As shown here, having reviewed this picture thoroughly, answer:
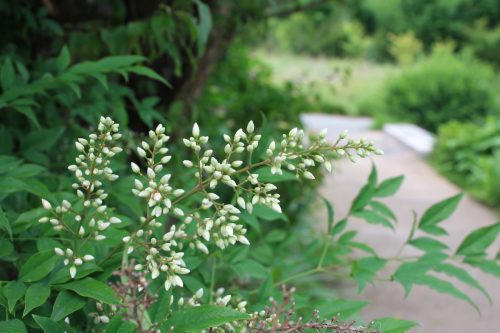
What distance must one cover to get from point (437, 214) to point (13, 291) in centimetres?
92

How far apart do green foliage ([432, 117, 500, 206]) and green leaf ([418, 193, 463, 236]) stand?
6.56 m

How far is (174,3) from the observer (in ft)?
6.07

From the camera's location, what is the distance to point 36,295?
2.78 ft

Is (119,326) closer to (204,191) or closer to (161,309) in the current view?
(161,309)

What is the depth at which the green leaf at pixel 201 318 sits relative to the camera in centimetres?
75

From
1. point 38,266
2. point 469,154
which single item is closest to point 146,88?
point 38,266

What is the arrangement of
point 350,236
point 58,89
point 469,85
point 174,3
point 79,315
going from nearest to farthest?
point 79,315 → point 350,236 → point 58,89 → point 174,3 → point 469,85

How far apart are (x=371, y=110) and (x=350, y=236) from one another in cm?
1405

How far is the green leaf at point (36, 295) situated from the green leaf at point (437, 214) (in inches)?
33.0

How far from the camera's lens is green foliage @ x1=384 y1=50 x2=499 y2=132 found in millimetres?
11922

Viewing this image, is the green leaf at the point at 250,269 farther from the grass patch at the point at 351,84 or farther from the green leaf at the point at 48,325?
the grass patch at the point at 351,84

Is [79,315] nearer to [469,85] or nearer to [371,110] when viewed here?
[469,85]

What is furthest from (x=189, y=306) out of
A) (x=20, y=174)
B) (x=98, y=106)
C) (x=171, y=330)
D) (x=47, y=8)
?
(x=47, y=8)

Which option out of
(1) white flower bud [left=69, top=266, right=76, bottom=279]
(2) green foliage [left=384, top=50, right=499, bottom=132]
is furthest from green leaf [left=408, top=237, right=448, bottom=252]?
(2) green foliage [left=384, top=50, right=499, bottom=132]
